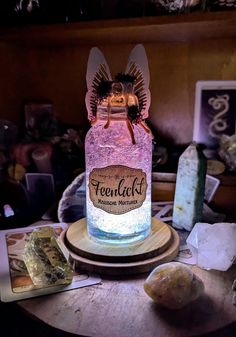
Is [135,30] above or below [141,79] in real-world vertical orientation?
above

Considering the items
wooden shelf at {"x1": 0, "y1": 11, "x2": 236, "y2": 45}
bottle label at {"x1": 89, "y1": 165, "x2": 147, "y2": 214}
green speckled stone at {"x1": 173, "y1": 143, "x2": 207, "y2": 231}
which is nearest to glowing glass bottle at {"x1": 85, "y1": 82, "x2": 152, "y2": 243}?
bottle label at {"x1": 89, "y1": 165, "x2": 147, "y2": 214}

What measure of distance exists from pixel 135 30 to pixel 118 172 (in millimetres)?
380

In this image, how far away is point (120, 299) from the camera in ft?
1.93

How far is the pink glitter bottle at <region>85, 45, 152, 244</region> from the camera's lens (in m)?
0.66

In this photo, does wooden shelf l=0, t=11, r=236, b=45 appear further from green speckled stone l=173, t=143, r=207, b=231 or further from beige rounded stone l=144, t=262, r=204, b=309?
beige rounded stone l=144, t=262, r=204, b=309

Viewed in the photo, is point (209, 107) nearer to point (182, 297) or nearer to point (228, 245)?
point (228, 245)

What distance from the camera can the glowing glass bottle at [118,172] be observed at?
2.18 feet

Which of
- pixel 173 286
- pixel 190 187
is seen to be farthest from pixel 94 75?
pixel 173 286

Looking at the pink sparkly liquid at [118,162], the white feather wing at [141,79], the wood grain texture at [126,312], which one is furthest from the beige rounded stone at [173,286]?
the white feather wing at [141,79]

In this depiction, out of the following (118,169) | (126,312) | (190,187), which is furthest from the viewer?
(190,187)

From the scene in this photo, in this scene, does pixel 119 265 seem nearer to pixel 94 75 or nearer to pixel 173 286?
pixel 173 286

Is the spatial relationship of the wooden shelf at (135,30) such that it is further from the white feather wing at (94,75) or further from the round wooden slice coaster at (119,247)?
the round wooden slice coaster at (119,247)

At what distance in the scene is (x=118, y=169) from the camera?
0.67 meters

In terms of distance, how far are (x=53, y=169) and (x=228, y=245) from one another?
541mm
